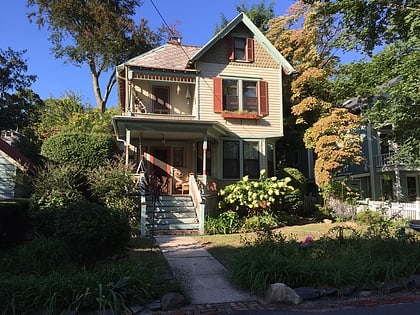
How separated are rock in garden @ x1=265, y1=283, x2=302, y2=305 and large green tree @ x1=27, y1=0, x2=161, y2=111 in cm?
2601

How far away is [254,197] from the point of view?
1522cm

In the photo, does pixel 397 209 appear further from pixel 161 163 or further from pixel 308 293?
pixel 308 293

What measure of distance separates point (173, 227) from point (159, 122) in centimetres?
430

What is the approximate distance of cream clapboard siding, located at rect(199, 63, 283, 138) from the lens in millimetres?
18141

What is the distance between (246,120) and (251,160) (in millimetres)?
1953

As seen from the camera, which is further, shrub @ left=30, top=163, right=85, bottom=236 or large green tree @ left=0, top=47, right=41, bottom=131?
large green tree @ left=0, top=47, right=41, bottom=131

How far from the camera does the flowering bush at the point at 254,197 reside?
15.3 meters

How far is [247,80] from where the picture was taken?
18.8m

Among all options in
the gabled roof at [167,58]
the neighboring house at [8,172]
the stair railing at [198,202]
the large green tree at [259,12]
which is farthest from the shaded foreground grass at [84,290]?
the large green tree at [259,12]

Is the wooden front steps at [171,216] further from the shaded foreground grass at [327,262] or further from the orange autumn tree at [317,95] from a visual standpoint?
the orange autumn tree at [317,95]

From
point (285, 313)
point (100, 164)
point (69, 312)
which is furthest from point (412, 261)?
point (100, 164)

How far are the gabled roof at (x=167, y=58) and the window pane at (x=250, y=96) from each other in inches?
122

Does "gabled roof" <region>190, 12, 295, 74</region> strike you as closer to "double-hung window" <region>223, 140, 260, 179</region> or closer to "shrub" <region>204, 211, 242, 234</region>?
"double-hung window" <region>223, 140, 260, 179</region>

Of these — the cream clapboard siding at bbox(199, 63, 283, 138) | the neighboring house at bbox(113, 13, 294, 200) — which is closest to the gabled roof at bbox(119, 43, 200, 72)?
the neighboring house at bbox(113, 13, 294, 200)
